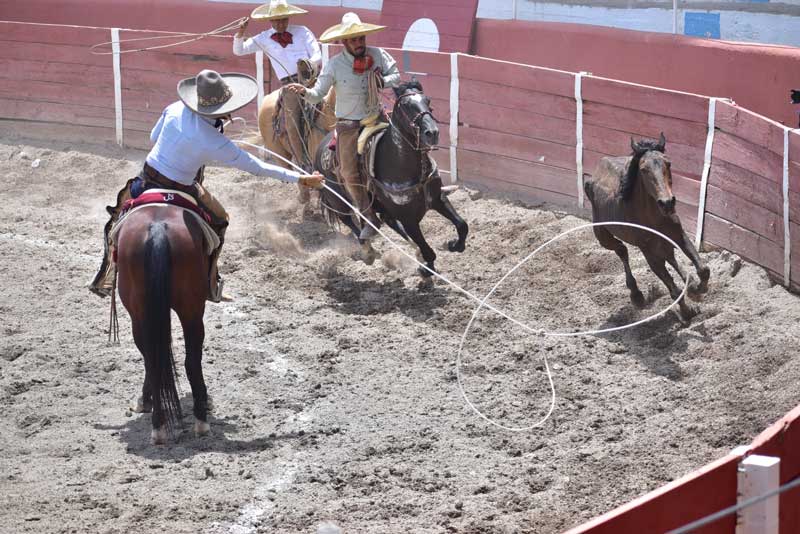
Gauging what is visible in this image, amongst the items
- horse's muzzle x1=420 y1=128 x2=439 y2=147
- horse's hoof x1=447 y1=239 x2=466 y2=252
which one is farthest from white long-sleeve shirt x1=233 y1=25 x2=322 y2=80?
horse's muzzle x1=420 y1=128 x2=439 y2=147

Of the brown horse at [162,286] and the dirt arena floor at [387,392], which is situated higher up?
the brown horse at [162,286]

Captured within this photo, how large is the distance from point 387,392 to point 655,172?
224 centimetres

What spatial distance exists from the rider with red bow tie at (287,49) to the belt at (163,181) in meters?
4.41

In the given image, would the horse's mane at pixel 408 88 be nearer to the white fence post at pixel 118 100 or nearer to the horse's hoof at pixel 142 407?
the horse's hoof at pixel 142 407

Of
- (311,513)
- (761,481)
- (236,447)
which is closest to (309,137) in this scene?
(236,447)

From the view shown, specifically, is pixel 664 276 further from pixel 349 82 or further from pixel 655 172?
pixel 349 82

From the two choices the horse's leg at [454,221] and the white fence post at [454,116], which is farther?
the white fence post at [454,116]

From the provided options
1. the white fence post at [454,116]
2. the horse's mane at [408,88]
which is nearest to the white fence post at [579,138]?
the white fence post at [454,116]

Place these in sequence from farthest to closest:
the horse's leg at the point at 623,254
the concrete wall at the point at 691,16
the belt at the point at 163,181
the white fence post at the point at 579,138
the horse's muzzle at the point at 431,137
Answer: the concrete wall at the point at 691,16 → the white fence post at the point at 579,138 → the horse's muzzle at the point at 431,137 → the horse's leg at the point at 623,254 → the belt at the point at 163,181

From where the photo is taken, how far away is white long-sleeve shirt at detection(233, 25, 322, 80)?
11578 mm

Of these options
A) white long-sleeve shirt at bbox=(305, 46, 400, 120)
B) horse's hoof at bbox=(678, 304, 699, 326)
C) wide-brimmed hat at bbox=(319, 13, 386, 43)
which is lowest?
horse's hoof at bbox=(678, 304, 699, 326)

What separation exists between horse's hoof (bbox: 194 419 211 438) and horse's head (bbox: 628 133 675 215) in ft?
10.4

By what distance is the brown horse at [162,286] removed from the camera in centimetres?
629

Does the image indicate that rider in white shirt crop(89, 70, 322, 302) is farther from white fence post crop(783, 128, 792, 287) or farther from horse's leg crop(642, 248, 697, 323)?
white fence post crop(783, 128, 792, 287)
